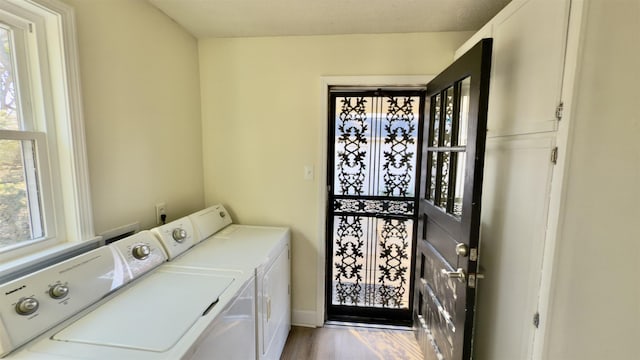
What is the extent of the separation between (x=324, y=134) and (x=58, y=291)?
68.0 inches

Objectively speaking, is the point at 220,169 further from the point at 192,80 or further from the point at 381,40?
the point at 381,40

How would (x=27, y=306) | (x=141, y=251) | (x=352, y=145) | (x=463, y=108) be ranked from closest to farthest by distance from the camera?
(x=27, y=306) < (x=141, y=251) < (x=463, y=108) < (x=352, y=145)

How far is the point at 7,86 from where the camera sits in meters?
1.11

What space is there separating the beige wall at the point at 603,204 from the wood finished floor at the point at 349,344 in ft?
4.19

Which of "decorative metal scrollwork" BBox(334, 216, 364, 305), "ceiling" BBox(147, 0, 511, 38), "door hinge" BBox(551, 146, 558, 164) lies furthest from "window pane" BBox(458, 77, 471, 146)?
"decorative metal scrollwork" BBox(334, 216, 364, 305)

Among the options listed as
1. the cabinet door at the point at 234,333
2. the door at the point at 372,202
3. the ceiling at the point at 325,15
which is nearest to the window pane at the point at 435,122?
the door at the point at 372,202

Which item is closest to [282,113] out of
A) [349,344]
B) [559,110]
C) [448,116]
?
[448,116]

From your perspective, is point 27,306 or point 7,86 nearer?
point 27,306

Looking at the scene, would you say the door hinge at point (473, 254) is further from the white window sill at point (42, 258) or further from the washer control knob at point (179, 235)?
the white window sill at point (42, 258)

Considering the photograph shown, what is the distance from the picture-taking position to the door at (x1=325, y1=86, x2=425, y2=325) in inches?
88.1

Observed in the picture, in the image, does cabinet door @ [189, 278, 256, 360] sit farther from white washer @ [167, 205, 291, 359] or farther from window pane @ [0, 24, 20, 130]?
window pane @ [0, 24, 20, 130]

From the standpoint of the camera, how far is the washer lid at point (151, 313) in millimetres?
917

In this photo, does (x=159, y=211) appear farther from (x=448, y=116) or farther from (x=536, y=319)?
(x=536, y=319)

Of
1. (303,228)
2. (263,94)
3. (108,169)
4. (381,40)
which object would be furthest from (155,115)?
(381,40)
